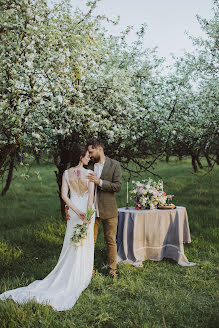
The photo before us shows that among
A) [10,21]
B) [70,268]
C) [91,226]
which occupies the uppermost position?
[10,21]

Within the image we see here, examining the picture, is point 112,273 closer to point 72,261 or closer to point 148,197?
point 72,261

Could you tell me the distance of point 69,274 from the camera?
6.00m

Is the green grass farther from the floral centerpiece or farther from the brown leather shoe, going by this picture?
the floral centerpiece

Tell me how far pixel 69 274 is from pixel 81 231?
765 millimetres

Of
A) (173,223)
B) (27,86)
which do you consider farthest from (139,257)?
(27,86)

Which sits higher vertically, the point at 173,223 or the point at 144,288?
the point at 173,223

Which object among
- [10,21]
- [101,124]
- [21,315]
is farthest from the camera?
[101,124]

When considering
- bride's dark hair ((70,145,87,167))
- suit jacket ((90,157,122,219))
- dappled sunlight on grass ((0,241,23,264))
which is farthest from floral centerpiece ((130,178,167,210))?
dappled sunlight on grass ((0,241,23,264))

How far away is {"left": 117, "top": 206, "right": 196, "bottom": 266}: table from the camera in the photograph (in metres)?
7.93

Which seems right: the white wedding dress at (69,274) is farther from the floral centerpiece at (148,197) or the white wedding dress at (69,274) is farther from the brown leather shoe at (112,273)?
the floral centerpiece at (148,197)

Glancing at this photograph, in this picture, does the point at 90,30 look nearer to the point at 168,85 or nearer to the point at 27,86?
the point at 27,86

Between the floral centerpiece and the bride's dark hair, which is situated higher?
the bride's dark hair

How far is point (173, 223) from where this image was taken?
8.34 meters

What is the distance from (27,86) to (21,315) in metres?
4.62
